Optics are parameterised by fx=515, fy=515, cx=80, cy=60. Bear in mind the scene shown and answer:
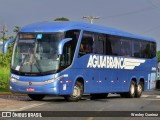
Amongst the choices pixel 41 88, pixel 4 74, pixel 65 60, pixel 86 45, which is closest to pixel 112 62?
pixel 86 45

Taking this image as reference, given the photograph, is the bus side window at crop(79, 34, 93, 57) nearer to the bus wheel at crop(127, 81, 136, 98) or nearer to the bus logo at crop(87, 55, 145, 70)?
the bus logo at crop(87, 55, 145, 70)

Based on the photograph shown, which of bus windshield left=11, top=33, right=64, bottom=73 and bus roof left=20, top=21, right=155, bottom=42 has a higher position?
bus roof left=20, top=21, right=155, bottom=42

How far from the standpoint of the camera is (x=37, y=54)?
2248cm

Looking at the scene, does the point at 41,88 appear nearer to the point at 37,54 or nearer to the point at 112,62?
the point at 37,54

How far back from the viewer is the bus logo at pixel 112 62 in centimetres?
2524

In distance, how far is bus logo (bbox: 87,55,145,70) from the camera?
25.2 metres

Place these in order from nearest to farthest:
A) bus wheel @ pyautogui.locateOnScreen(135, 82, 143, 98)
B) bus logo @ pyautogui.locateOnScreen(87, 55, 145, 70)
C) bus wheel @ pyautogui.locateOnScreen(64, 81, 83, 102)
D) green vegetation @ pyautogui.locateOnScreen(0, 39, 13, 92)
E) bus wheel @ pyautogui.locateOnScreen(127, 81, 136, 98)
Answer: bus wheel @ pyautogui.locateOnScreen(64, 81, 83, 102)
bus logo @ pyautogui.locateOnScreen(87, 55, 145, 70)
bus wheel @ pyautogui.locateOnScreen(127, 81, 136, 98)
bus wheel @ pyautogui.locateOnScreen(135, 82, 143, 98)
green vegetation @ pyautogui.locateOnScreen(0, 39, 13, 92)

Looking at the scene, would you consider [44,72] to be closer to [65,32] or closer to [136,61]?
[65,32]

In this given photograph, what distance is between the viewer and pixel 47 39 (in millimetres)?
22594

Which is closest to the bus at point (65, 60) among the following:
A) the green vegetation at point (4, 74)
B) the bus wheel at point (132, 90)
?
the bus wheel at point (132, 90)

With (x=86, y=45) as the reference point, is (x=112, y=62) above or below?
below

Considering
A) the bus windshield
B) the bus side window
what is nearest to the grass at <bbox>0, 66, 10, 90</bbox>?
the bus side window

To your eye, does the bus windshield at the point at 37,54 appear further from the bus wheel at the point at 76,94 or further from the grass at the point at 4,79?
the grass at the point at 4,79

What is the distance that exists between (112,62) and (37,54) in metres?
6.17
